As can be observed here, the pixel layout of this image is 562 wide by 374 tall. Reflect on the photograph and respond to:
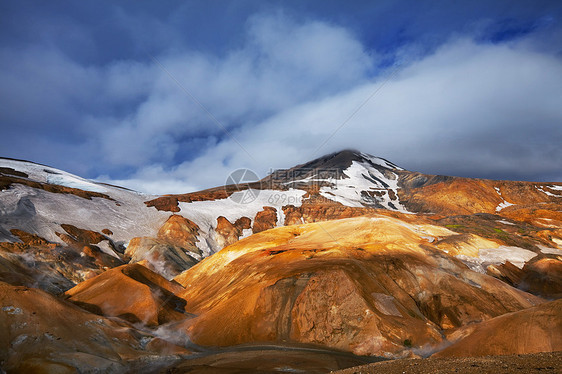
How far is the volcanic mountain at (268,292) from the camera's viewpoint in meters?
16.8

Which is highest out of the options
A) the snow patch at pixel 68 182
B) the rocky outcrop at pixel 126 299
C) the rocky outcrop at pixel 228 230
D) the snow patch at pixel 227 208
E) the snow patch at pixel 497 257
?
the snow patch at pixel 68 182

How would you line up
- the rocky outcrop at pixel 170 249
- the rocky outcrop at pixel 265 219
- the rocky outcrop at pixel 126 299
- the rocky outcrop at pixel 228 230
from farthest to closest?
the rocky outcrop at pixel 265 219 < the rocky outcrop at pixel 228 230 < the rocky outcrop at pixel 170 249 < the rocky outcrop at pixel 126 299

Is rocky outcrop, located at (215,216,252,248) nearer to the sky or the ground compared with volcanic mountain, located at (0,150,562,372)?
nearer to the sky

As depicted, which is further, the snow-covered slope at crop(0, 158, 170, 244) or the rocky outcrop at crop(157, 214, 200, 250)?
the rocky outcrop at crop(157, 214, 200, 250)

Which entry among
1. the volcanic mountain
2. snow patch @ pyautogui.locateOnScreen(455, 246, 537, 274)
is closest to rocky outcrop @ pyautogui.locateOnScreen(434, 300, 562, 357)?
the volcanic mountain

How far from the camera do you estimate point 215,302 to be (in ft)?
95.5

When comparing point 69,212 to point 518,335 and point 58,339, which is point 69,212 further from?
point 518,335

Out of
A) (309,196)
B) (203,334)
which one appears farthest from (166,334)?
(309,196)

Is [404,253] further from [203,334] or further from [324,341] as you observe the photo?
[203,334]

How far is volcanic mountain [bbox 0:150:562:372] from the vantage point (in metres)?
16.8

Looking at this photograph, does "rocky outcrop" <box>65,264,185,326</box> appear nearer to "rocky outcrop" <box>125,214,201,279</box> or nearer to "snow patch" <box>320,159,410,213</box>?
"rocky outcrop" <box>125,214,201,279</box>

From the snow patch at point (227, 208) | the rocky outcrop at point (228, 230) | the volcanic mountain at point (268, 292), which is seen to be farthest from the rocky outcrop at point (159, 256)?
the rocky outcrop at point (228, 230)

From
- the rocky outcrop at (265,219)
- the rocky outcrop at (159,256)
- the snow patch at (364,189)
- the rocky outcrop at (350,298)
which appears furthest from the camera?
the snow patch at (364,189)

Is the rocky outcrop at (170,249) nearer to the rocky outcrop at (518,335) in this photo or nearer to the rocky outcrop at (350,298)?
the rocky outcrop at (350,298)
